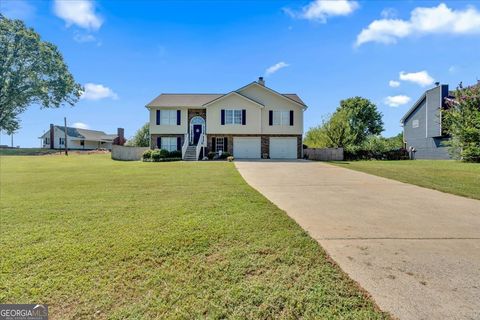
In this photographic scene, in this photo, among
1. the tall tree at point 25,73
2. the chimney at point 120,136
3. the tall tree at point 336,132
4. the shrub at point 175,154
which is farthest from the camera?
the chimney at point 120,136

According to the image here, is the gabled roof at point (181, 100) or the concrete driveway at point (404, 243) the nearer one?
the concrete driveway at point (404, 243)

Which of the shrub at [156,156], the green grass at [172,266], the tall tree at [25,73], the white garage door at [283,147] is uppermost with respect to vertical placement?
the tall tree at [25,73]

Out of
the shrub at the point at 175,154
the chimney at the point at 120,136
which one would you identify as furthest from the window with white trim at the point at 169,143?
the chimney at the point at 120,136

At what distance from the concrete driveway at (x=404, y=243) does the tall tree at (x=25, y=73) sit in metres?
37.2

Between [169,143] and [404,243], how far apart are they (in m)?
23.1

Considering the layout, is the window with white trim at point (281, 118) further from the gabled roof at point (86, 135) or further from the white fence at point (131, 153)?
the gabled roof at point (86, 135)

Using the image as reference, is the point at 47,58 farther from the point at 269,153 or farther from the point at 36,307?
the point at 36,307

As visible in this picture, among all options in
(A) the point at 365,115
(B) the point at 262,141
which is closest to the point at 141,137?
(B) the point at 262,141

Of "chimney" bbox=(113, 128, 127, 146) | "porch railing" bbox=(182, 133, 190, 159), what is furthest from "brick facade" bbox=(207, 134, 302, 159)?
"chimney" bbox=(113, 128, 127, 146)

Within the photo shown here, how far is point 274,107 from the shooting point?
24531 mm

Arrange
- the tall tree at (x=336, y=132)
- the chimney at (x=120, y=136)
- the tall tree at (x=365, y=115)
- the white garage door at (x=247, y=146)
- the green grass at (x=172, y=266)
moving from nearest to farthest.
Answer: the green grass at (x=172, y=266) < the white garage door at (x=247, y=146) < the tall tree at (x=336, y=132) < the tall tree at (x=365, y=115) < the chimney at (x=120, y=136)

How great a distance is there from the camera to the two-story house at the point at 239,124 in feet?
79.4

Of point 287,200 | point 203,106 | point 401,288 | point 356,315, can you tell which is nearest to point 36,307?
point 356,315

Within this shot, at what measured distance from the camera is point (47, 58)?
3234 centimetres
